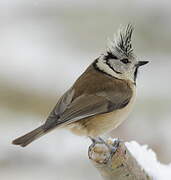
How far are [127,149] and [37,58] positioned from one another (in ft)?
12.4

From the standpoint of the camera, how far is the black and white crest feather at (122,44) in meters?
4.00

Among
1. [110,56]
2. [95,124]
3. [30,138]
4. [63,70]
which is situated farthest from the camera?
[63,70]

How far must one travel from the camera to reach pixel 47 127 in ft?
12.6

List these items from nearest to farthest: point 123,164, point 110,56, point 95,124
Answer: point 123,164 < point 95,124 < point 110,56

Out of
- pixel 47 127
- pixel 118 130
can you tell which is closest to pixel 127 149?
pixel 47 127

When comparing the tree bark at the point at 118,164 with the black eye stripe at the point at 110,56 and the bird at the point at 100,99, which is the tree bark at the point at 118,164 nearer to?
the bird at the point at 100,99

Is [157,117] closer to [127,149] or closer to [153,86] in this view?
[153,86]

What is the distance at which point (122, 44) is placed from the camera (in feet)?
13.5

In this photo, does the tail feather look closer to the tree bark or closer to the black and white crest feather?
the tree bark

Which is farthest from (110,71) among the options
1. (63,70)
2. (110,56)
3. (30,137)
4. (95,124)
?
(63,70)

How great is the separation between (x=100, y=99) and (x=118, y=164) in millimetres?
875

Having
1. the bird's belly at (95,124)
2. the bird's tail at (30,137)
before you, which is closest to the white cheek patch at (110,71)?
the bird's belly at (95,124)

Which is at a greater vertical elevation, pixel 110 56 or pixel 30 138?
pixel 110 56

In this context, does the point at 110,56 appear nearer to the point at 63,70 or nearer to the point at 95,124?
the point at 95,124
